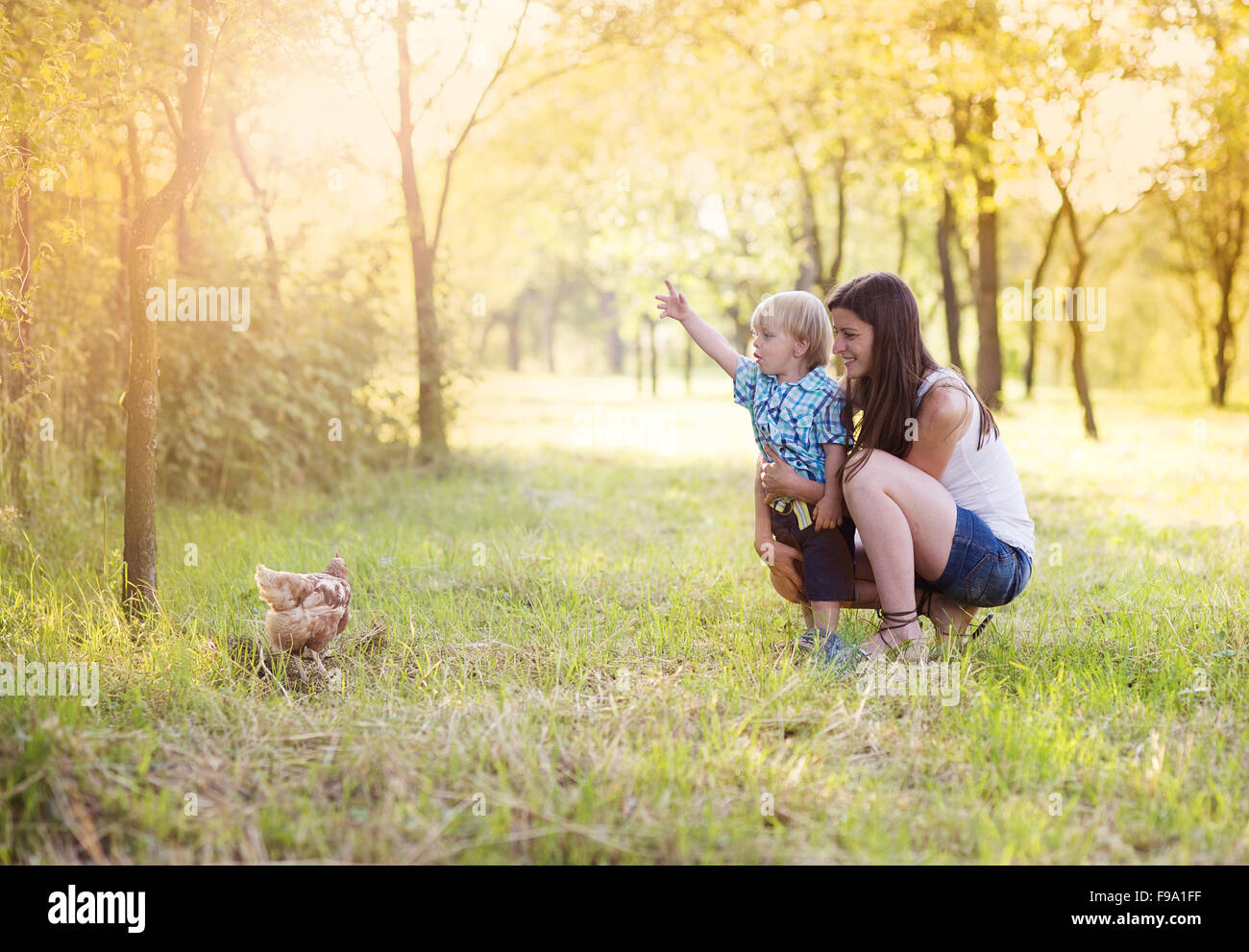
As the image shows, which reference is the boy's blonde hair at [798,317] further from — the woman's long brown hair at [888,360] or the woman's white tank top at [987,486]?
the woman's white tank top at [987,486]

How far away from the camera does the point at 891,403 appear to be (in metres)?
3.55

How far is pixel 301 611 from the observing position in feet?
11.4

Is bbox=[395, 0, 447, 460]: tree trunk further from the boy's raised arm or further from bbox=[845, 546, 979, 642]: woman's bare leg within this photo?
bbox=[845, 546, 979, 642]: woman's bare leg

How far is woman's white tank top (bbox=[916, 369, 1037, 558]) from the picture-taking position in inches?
144

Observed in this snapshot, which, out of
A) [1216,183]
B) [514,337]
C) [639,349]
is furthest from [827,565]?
[514,337]

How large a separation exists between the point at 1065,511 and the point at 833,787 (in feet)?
18.0

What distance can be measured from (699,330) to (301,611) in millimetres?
1947

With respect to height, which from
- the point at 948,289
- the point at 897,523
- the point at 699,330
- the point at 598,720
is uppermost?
the point at 948,289

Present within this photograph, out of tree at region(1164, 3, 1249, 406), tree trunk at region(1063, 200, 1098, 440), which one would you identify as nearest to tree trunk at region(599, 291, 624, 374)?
tree at region(1164, 3, 1249, 406)

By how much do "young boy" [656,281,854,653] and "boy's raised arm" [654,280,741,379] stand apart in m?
0.01

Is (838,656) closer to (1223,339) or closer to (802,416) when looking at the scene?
(802,416)
